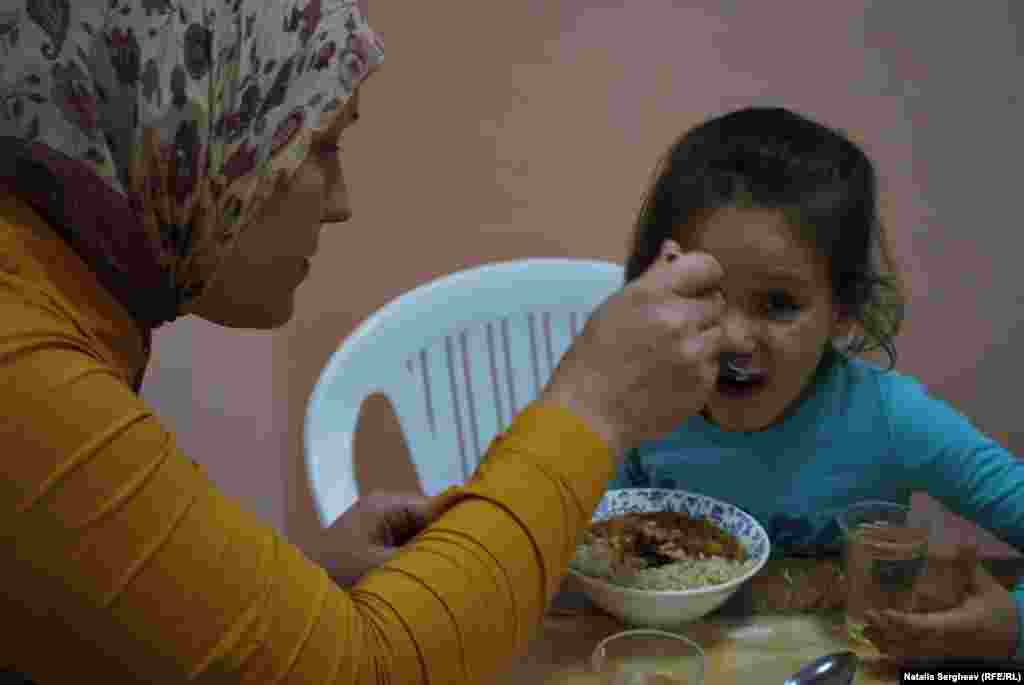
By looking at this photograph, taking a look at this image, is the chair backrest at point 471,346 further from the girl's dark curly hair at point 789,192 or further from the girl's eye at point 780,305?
the girl's eye at point 780,305

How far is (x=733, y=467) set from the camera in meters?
1.18

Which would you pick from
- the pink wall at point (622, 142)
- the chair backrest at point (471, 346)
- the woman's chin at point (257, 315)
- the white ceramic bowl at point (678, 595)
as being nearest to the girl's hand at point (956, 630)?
the white ceramic bowl at point (678, 595)

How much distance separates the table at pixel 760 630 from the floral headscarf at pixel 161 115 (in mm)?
435

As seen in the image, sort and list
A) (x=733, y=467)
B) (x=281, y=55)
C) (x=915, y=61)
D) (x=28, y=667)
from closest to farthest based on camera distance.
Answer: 1. (x=28, y=667)
2. (x=281, y=55)
3. (x=733, y=467)
4. (x=915, y=61)

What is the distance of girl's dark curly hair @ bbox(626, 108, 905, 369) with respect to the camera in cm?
108

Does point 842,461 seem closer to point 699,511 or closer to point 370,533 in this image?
point 699,511

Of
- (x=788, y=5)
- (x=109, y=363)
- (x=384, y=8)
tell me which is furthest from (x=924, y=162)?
(x=109, y=363)

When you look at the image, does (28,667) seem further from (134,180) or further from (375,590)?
(134,180)

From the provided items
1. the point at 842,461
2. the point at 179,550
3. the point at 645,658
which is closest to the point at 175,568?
the point at 179,550

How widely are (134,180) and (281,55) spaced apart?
0.46ft

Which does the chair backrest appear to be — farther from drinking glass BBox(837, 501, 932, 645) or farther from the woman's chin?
drinking glass BBox(837, 501, 932, 645)

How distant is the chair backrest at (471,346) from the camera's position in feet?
4.67

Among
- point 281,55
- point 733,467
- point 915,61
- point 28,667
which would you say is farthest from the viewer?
point 915,61

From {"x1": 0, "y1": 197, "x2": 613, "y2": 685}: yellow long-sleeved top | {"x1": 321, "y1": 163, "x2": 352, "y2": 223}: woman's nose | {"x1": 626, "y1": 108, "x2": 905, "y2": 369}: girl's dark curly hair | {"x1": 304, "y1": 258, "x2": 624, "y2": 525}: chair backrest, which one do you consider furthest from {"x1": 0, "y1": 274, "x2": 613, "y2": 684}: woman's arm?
{"x1": 304, "y1": 258, "x2": 624, "y2": 525}: chair backrest
